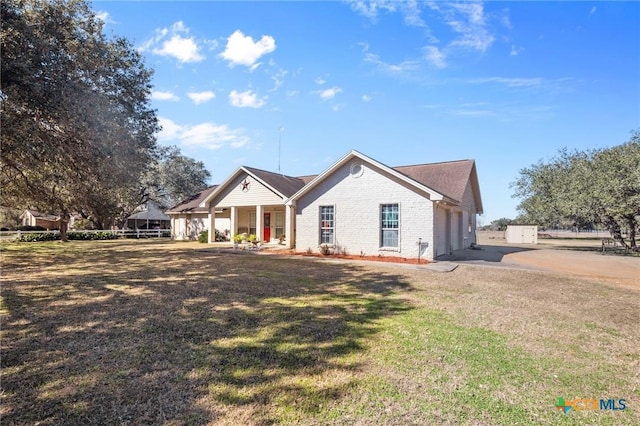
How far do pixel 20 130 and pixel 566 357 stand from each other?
1423cm

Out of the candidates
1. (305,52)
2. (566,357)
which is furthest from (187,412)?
(305,52)

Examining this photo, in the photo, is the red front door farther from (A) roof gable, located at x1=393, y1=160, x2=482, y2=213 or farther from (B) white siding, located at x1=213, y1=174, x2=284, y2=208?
(A) roof gable, located at x1=393, y1=160, x2=482, y2=213

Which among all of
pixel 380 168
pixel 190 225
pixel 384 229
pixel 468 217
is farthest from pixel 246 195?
pixel 468 217

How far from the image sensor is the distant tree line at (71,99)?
32.0ft

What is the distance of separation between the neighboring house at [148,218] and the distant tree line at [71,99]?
2690 cm

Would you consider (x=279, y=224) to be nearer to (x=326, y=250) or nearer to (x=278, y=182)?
(x=278, y=182)

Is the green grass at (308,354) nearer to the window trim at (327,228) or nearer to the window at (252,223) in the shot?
the window trim at (327,228)

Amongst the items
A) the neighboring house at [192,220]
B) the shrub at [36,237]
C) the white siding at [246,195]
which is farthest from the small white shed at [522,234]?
the shrub at [36,237]

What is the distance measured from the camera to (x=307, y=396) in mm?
3316

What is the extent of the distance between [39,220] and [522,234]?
227 feet

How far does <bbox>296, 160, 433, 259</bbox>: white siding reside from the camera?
14.8 meters

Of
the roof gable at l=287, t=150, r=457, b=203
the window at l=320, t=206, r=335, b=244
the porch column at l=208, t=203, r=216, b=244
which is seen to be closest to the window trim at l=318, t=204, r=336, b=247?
the window at l=320, t=206, r=335, b=244

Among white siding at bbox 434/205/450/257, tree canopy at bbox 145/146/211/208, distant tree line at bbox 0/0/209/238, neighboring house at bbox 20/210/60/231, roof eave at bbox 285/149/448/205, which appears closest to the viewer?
distant tree line at bbox 0/0/209/238

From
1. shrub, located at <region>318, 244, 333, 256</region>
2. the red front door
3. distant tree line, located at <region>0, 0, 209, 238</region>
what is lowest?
shrub, located at <region>318, 244, 333, 256</region>
